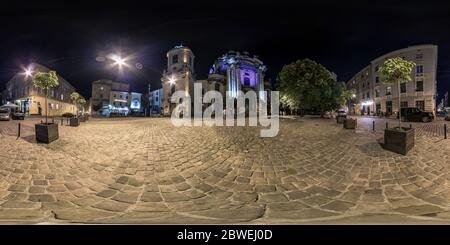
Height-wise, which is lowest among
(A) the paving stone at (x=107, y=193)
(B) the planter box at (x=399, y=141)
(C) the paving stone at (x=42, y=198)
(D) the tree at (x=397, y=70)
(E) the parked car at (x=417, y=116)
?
(A) the paving stone at (x=107, y=193)

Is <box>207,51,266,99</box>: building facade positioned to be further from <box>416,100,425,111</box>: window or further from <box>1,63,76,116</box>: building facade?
<box>1,63,76,116</box>: building facade

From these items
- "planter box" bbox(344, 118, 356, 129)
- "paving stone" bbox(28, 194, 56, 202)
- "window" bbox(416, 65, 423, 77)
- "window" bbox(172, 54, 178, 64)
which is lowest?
"paving stone" bbox(28, 194, 56, 202)

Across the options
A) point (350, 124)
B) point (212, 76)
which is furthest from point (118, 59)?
point (212, 76)

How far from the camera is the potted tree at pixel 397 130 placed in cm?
716

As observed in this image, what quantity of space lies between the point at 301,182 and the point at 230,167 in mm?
2023

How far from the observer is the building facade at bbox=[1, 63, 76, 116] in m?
37.7

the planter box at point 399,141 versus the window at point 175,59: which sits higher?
the window at point 175,59

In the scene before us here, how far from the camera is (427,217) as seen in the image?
3.50 meters

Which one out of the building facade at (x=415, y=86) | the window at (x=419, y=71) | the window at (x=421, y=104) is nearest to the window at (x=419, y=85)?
the building facade at (x=415, y=86)

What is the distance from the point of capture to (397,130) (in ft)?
24.7

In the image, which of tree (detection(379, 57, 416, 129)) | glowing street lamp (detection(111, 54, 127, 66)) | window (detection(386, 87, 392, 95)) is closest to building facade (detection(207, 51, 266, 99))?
window (detection(386, 87, 392, 95))

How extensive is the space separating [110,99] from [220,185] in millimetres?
66464

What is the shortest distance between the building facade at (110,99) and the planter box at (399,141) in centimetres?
6163

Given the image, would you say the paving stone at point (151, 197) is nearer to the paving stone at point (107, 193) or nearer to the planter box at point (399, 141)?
the paving stone at point (107, 193)
